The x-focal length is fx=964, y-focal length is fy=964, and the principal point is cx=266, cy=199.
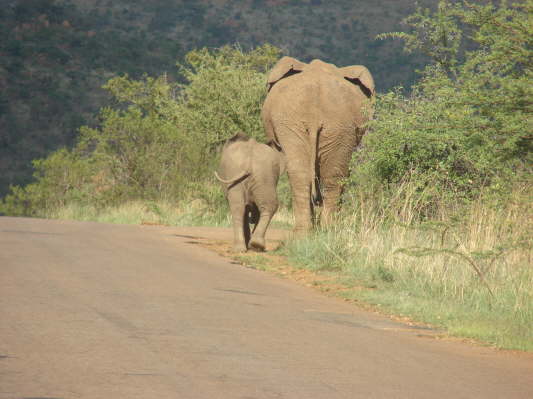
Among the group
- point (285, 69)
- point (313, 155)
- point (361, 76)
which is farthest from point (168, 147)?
point (313, 155)

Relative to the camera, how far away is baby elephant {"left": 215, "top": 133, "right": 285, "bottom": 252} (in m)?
14.0

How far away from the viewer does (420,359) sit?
6.90 metres

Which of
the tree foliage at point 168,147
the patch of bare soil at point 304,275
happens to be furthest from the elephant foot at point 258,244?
the tree foliage at point 168,147

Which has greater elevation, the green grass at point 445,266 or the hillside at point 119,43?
the hillside at point 119,43

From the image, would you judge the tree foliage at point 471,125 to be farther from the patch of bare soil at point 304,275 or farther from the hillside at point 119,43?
the hillside at point 119,43

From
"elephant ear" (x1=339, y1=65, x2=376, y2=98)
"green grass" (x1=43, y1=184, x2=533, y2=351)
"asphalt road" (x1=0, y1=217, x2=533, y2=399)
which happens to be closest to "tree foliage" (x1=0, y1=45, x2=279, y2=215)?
"elephant ear" (x1=339, y1=65, x2=376, y2=98)

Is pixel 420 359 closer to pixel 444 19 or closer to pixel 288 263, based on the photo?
pixel 288 263

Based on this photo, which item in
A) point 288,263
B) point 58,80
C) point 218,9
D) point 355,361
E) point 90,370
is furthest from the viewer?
point 218,9

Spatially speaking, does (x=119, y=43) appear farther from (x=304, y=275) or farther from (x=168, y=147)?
(x=304, y=275)

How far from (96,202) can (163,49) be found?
40.6m

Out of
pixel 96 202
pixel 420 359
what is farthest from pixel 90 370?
pixel 96 202

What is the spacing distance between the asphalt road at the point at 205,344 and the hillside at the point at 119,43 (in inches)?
1574

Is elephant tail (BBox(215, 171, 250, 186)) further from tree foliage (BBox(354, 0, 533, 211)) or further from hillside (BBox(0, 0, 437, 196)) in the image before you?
hillside (BBox(0, 0, 437, 196))

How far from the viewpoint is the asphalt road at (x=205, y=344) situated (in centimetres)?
542
